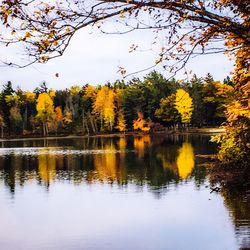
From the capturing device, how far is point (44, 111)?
98.3 meters

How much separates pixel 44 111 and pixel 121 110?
16.8 meters

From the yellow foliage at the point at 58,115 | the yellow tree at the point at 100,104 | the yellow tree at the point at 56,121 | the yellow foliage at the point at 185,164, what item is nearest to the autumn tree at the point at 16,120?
the yellow tree at the point at 56,121

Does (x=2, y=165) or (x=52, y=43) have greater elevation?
(x=52, y=43)

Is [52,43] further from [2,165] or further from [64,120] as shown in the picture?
[64,120]

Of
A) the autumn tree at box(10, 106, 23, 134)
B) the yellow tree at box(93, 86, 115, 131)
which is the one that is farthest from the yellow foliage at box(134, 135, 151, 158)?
the autumn tree at box(10, 106, 23, 134)

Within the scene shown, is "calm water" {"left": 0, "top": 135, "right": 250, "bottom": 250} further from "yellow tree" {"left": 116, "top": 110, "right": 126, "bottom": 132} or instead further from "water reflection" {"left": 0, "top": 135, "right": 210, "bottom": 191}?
"yellow tree" {"left": 116, "top": 110, "right": 126, "bottom": 132}

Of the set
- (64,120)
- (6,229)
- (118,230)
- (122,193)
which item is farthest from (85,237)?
(64,120)

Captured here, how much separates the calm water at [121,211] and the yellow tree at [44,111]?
216 feet

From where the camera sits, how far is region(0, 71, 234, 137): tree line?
8844 cm

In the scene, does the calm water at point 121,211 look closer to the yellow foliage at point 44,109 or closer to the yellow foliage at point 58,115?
the yellow foliage at point 44,109

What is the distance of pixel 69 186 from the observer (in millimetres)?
26047

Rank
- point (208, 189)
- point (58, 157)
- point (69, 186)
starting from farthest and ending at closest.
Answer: point (58, 157), point (69, 186), point (208, 189)

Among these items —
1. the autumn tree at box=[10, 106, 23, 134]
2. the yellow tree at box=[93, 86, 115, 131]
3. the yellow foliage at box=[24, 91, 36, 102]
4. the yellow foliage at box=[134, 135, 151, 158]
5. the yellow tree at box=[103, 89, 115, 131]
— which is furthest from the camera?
the yellow foliage at box=[24, 91, 36, 102]

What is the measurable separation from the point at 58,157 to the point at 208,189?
24.4 m
